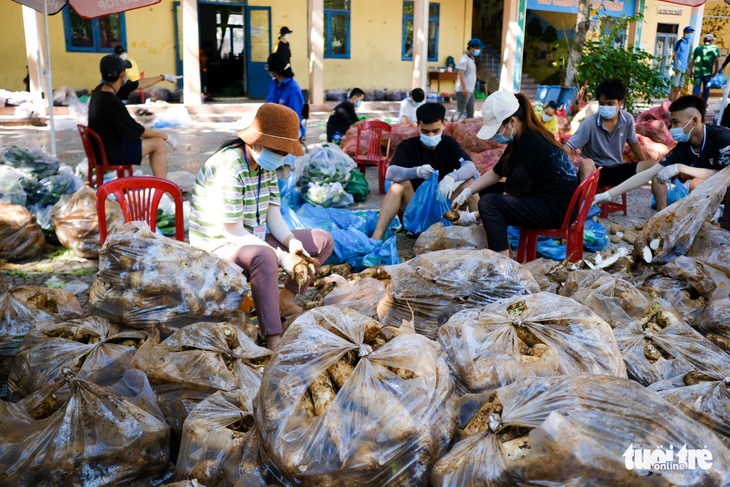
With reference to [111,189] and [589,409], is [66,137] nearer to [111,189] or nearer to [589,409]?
[111,189]

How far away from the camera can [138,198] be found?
4.01 m

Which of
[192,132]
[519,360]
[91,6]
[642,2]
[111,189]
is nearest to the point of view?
[519,360]

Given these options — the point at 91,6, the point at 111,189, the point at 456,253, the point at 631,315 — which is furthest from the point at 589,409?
the point at 91,6

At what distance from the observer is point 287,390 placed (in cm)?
180

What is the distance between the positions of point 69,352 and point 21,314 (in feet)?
1.94

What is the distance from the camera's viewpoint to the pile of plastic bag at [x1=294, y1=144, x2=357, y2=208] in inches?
251

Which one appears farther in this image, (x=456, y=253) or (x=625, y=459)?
(x=456, y=253)

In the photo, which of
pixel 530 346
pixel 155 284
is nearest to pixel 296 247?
pixel 155 284

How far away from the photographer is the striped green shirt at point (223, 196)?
128 inches

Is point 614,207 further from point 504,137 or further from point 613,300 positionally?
point 613,300

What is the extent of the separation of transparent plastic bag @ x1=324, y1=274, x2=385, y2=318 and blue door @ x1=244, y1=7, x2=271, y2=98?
12739mm

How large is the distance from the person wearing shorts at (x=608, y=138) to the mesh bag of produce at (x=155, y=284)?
13.4ft

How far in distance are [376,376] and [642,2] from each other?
65.3 ft

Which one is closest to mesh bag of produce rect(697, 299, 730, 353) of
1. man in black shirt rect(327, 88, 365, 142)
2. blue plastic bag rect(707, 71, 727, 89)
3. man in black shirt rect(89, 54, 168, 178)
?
man in black shirt rect(89, 54, 168, 178)
